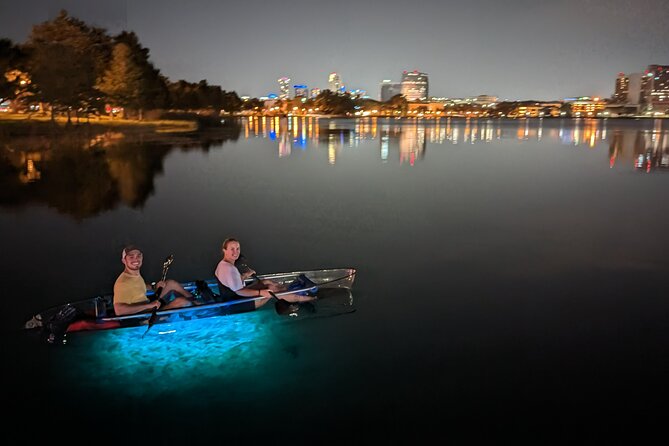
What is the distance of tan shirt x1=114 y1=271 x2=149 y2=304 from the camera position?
9898 millimetres

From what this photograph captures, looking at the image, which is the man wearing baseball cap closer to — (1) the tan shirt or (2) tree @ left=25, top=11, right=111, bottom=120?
(1) the tan shirt

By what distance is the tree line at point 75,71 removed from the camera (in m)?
62.2

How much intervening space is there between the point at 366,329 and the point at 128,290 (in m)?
4.55

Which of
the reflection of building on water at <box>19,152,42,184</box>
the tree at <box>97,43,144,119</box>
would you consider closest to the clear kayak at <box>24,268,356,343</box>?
the reflection of building on water at <box>19,152,42,184</box>

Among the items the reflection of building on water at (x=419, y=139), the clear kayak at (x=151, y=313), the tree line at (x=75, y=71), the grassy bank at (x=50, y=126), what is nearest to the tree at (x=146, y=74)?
the tree line at (x=75, y=71)

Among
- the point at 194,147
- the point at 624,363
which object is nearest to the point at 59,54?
the point at 194,147

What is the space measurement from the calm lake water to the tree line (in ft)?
140

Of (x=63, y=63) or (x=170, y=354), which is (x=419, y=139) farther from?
(x=170, y=354)

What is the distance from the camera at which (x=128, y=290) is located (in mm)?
9922

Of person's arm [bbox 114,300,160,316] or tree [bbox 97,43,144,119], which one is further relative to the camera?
tree [bbox 97,43,144,119]

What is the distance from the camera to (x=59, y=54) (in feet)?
207

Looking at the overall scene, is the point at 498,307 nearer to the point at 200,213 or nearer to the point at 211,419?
the point at 211,419

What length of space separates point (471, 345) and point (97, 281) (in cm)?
915

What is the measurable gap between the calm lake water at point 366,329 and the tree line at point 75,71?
42622mm
